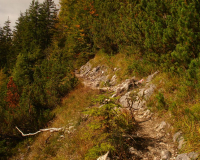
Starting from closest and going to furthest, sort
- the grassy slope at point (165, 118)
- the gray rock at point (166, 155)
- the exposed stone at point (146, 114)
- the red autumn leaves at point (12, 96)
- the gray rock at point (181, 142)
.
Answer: the gray rock at point (166, 155) < the gray rock at point (181, 142) < the grassy slope at point (165, 118) < the exposed stone at point (146, 114) < the red autumn leaves at point (12, 96)

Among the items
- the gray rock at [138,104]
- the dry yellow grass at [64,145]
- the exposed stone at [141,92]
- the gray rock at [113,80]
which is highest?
the gray rock at [113,80]

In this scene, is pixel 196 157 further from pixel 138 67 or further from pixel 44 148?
pixel 138 67

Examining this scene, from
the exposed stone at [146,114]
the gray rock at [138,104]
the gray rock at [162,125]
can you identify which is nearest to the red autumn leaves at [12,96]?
the gray rock at [138,104]

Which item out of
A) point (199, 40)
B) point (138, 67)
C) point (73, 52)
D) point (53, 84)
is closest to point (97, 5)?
point (73, 52)

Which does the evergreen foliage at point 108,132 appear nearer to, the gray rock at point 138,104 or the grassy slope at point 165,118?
the grassy slope at point 165,118

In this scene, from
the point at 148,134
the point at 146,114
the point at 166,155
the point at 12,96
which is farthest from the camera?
the point at 12,96

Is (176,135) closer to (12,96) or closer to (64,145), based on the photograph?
(64,145)

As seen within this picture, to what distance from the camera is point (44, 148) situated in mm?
4598

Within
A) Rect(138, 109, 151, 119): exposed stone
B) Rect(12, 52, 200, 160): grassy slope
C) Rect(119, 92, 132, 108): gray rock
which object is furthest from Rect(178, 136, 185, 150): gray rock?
Rect(119, 92, 132, 108): gray rock

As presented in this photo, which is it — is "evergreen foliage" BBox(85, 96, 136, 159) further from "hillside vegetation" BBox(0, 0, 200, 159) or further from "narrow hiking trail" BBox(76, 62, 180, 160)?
"narrow hiking trail" BBox(76, 62, 180, 160)

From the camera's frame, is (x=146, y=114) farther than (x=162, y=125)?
Yes

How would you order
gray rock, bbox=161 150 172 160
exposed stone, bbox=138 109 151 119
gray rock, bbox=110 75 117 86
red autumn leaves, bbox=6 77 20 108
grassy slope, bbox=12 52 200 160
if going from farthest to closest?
red autumn leaves, bbox=6 77 20 108 < gray rock, bbox=110 75 117 86 < exposed stone, bbox=138 109 151 119 < grassy slope, bbox=12 52 200 160 < gray rock, bbox=161 150 172 160

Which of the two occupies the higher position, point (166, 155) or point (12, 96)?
point (12, 96)

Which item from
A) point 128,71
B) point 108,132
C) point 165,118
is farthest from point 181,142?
point 128,71
